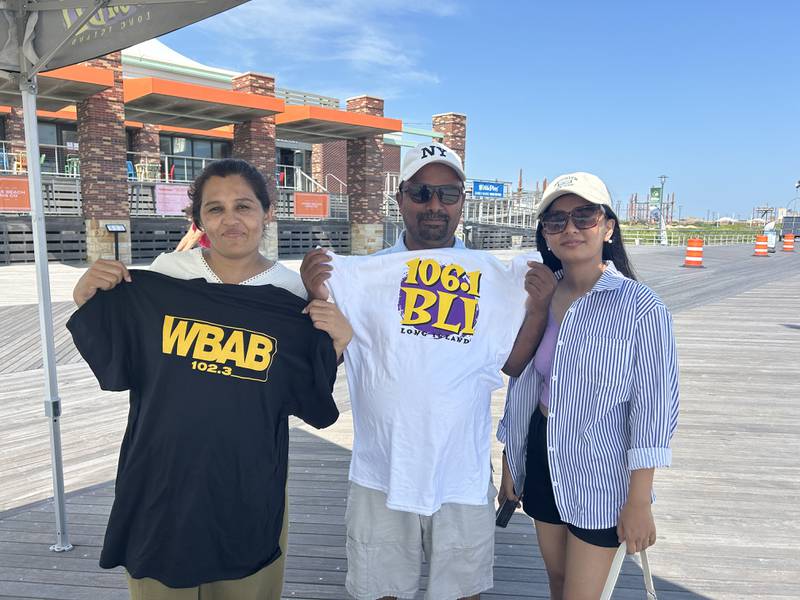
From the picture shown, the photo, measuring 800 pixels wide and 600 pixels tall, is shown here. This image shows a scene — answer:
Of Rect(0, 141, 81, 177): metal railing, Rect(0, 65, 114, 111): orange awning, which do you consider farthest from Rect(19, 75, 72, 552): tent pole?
Rect(0, 141, 81, 177): metal railing

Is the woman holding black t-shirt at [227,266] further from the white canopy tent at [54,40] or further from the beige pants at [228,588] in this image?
the white canopy tent at [54,40]

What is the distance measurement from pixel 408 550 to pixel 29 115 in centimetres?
290

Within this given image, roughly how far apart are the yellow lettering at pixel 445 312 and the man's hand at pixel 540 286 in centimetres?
29

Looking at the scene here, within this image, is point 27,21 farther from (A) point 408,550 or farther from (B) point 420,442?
(A) point 408,550

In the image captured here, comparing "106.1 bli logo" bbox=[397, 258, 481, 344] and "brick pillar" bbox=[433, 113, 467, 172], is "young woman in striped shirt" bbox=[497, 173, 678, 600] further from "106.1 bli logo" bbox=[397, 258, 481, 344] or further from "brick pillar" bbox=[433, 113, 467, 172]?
"brick pillar" bbox=[433, 113, 467, 172]

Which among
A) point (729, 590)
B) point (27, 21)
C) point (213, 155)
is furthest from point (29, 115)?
point (213, 155)

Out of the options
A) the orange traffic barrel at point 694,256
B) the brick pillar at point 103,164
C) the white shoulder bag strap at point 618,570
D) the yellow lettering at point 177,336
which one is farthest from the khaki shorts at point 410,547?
the orange traffic barrel at point 694,256

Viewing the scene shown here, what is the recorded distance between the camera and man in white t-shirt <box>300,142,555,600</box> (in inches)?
84.7

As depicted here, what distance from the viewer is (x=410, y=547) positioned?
228 centimetres

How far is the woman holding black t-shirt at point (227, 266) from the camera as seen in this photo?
1936 millimetres

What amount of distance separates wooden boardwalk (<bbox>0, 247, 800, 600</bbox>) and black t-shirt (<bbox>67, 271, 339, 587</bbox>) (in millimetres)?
1157

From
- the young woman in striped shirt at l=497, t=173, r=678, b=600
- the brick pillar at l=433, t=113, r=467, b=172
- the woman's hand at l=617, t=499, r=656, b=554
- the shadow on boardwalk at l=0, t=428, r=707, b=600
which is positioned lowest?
the shadow on boardwalk at l=0, t=428, r=707, b=600

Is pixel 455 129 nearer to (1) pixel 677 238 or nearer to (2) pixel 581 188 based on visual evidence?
(1) pixel 677 238

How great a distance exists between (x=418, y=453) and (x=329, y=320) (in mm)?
646
